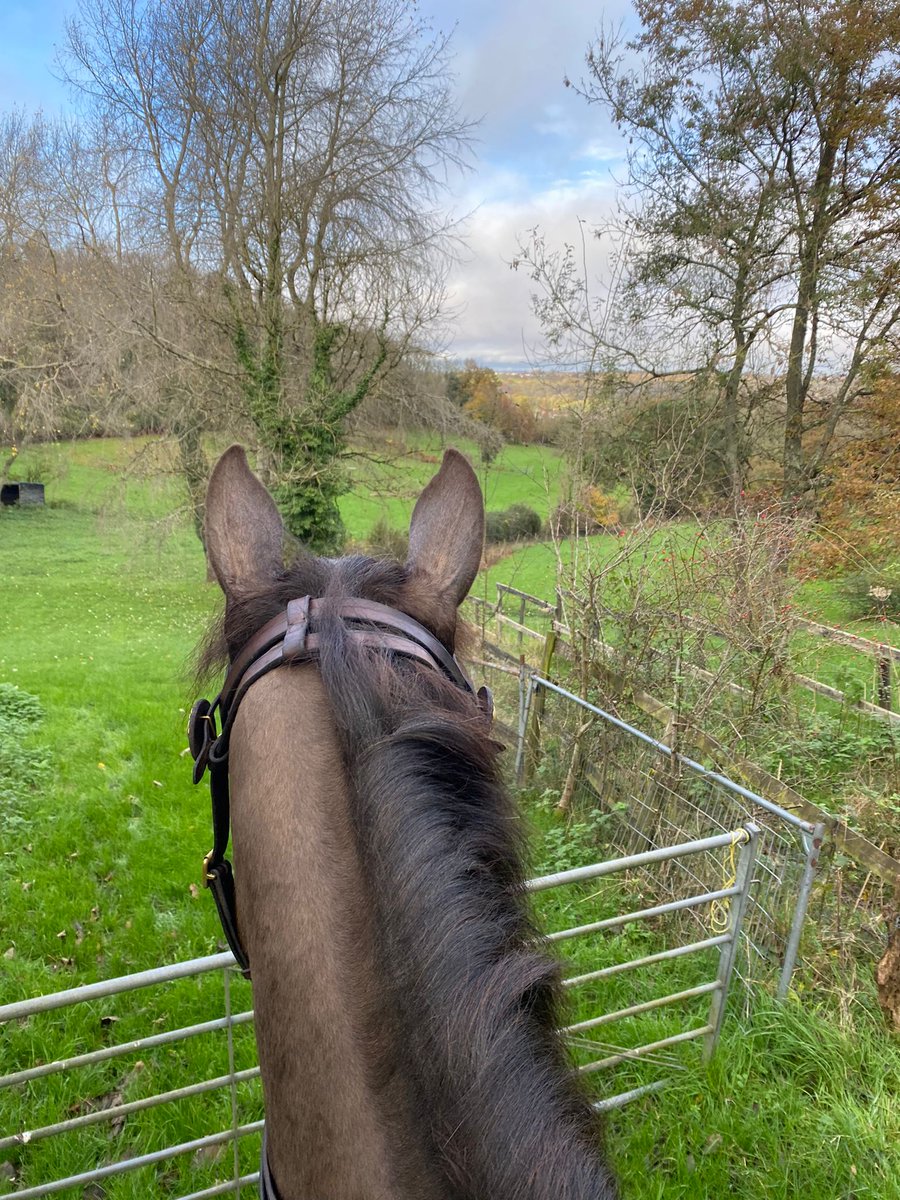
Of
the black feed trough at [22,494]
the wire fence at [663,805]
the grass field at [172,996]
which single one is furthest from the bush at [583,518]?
the black feed trough at [22,494]

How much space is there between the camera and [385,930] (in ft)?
2.73

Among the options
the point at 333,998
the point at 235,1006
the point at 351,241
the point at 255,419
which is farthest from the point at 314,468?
the point at 333,998

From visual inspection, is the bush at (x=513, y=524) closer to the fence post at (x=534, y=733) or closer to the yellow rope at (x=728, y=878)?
the fence post at (x=534, y=733)

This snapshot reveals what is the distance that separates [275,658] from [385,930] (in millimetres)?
463

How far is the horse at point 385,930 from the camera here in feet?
2.38

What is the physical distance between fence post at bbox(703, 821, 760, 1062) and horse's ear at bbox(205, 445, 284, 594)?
220 cm

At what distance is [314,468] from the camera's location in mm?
14016

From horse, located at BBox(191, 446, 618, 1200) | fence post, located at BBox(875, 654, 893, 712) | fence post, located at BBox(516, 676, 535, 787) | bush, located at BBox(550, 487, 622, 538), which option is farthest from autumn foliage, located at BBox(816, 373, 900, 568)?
horse, located at BBox(191, 446, 618, 1200)

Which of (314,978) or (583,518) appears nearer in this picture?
(314,978)

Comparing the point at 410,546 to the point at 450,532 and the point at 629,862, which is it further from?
the point at 629,862

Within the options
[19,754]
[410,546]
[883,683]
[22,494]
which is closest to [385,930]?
[410,546]

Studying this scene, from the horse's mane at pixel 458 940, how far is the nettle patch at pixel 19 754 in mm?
5203

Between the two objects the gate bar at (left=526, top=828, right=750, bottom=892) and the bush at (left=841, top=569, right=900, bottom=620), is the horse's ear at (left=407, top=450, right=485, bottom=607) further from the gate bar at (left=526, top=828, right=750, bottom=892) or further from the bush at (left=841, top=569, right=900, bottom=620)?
the bush at (left=841, top=569, right=900, bottom=620)

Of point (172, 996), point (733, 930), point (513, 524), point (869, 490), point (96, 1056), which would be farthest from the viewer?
point (513, 524)
